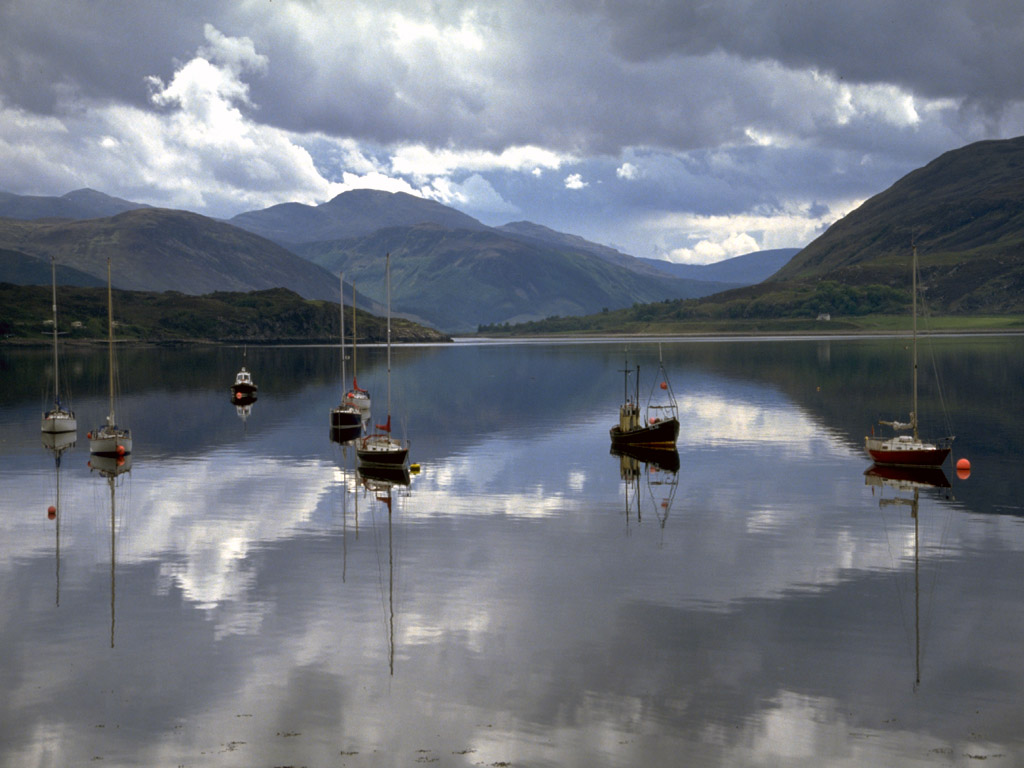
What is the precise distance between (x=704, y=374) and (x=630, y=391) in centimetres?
4217

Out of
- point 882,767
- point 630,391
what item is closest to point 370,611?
point 882,767

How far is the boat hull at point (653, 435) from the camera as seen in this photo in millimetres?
80312

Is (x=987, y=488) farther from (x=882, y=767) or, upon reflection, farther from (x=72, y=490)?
(x=72, y=490)

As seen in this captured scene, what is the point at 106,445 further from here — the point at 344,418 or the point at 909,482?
the point at 909,482

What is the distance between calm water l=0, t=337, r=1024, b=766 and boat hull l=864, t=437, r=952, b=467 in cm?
202

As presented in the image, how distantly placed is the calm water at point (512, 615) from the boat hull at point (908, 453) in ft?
6.62

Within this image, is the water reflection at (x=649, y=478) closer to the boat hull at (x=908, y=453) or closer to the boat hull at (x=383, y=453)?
the boat hull at (x=908, y=453)

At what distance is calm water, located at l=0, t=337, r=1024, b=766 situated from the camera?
24.9m

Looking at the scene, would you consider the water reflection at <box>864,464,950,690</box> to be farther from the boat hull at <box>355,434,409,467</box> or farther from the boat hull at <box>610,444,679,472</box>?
the boat hull at <box>355,434,409,467</box>

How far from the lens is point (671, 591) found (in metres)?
37.6

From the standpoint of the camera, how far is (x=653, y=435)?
81062 millimetres

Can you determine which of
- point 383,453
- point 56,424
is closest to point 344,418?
point 56,424

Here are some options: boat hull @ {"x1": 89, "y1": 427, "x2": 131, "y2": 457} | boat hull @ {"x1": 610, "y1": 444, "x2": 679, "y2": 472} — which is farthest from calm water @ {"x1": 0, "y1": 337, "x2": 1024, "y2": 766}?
boat hull @ {"x1": 89, "y1": 427, "x2": 131, "y2": 457}

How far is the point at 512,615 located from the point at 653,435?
158 ft
